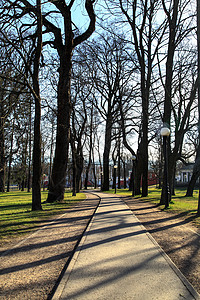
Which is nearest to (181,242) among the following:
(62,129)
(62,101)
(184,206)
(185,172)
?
(184,206)

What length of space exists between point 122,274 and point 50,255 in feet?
5.38

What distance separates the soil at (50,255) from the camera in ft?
10.4

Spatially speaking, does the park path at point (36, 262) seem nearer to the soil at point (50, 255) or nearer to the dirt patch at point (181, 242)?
the soil at point (50, 255)

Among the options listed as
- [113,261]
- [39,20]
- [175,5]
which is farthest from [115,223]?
[175,5]

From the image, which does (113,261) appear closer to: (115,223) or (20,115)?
(115,223)

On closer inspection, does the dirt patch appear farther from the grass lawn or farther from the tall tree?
the tall tree

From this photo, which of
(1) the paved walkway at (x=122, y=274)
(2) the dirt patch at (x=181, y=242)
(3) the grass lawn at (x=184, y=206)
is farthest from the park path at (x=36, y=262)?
(3) the grass lawn at (x=184, y=206)

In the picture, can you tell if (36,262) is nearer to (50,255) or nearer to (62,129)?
(50,255)

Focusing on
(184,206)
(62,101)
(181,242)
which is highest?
(62,101)

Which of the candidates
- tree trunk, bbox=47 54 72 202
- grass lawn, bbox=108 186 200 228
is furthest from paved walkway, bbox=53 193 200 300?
tree trunk, bbox=47 54 72 202

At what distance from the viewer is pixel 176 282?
3.12 meters

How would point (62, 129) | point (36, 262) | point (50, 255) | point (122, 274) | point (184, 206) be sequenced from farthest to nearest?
1. point (62, 129)
2. point (184, 206)
3. point (50, 255)
4. point (36, 262)
5. point (122, 274)

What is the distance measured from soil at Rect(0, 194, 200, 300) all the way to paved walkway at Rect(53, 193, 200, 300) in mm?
235

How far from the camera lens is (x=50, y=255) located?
14.6 feet
